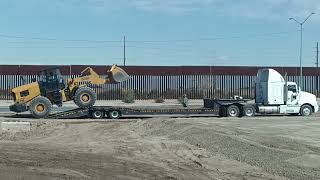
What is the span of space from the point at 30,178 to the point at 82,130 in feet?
54.1

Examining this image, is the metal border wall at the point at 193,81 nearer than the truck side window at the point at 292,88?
No

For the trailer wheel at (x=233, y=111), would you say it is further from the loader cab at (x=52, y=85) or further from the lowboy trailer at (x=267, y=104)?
the loader cab at (x=52, y=85)

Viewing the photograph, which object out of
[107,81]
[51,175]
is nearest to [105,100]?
[107,81]

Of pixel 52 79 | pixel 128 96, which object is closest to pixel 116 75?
pixel 52 79

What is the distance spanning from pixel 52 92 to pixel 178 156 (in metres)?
21.3

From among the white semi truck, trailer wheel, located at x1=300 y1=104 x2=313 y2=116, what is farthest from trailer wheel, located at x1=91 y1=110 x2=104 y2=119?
trailer wheel, located at x1=300 y1=104 x2=313 y2=116

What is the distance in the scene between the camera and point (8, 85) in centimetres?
7181

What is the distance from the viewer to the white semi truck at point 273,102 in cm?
3906

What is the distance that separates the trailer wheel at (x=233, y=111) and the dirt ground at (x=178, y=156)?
11.4 metres

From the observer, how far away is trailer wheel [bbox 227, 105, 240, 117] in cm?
3878

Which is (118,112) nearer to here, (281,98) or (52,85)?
(52,85)

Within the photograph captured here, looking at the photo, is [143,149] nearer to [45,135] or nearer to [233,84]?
[45,135]

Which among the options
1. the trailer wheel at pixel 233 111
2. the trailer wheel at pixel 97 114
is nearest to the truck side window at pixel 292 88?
the trailer wheel at pixel 233 111

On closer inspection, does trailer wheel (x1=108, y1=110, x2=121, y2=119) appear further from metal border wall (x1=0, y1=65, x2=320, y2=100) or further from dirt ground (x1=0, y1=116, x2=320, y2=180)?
metal border wall (x1=0, y1=65, x2=320, y2=100)
